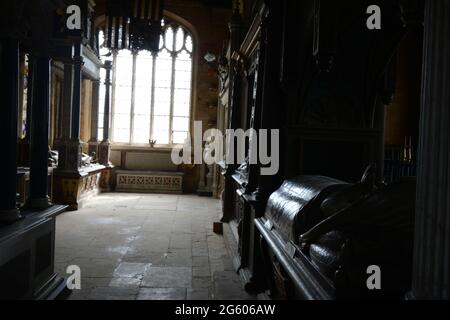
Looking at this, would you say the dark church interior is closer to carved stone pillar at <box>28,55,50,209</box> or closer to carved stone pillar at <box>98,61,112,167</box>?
carved stone pillar at <box>28,55,50,209</box>

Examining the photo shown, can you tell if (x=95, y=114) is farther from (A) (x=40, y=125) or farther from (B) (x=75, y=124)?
(A) (x=40, y=125)

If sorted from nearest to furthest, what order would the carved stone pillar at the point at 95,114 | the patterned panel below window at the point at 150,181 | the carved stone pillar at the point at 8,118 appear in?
the carved stone pillar at the point at 8,118
the carved stone pillar at the point at 95,114
the patterned panel below window at the point at 150,181

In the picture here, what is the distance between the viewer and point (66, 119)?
8.07 metres

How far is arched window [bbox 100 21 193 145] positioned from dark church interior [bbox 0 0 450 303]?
2663 mm

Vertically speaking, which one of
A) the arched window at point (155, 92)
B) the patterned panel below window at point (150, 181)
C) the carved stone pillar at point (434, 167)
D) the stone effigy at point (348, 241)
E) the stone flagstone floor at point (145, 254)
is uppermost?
the arched window at point (155, 92)

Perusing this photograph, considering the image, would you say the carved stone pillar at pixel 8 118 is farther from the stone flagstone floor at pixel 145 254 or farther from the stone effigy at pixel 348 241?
the stone effigy at pixel 348 241

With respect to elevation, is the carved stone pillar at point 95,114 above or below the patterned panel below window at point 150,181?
above

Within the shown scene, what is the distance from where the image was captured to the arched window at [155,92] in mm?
11852

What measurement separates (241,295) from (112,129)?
365 inches

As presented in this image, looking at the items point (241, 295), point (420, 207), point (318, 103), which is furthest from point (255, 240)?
point (420, 207)

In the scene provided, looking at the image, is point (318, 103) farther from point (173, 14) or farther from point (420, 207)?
point (173, 14)

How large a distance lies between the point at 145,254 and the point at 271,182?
1920 mm

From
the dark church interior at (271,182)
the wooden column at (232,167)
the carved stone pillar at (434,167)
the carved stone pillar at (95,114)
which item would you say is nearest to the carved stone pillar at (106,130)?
the carved stone pillar at (95,114)

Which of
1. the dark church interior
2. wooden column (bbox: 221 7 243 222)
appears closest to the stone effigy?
the dark church interior
